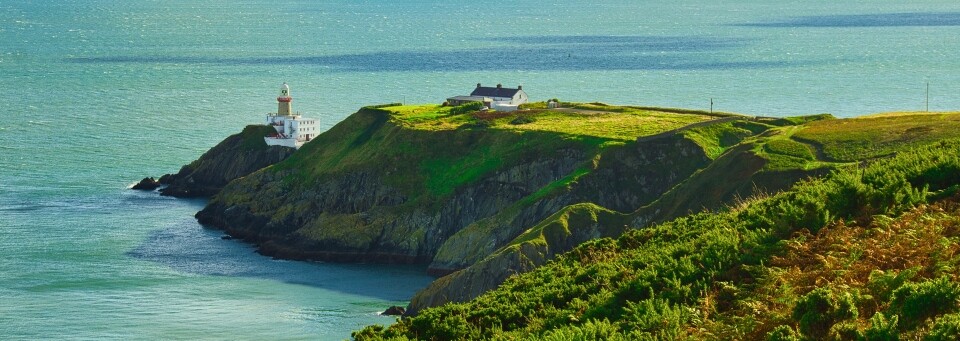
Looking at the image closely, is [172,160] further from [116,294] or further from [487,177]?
[116,294]

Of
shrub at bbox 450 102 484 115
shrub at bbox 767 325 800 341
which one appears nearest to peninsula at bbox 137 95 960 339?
shrub at bbox 450 102 484 115

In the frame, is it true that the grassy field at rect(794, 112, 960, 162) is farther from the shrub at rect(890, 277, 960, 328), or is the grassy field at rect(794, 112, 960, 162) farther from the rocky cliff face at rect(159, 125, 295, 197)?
the shrub at rect(890, 277, 960, 328)

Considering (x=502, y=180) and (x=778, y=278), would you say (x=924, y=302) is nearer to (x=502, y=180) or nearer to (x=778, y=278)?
(x=778, y=278)

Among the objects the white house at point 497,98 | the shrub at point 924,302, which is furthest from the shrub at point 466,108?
the shrub at point 924,302

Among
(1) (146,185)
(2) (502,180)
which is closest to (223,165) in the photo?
(1) (146,185)

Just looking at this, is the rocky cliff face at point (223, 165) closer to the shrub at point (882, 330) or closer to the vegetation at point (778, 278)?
the vegetation at point (778, 278)

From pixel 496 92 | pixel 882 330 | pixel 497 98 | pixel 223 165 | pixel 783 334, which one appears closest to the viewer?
pixel 882 330
